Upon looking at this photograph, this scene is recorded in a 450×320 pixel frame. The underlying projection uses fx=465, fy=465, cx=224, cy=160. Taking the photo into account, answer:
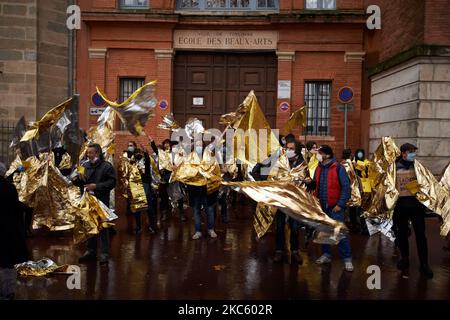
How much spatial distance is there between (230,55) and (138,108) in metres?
11.2

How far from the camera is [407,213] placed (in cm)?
719

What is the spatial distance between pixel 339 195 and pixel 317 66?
39.0 feet

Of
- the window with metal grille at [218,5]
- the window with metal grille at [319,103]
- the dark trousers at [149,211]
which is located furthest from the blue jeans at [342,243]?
the window with metal grille at [218,5]

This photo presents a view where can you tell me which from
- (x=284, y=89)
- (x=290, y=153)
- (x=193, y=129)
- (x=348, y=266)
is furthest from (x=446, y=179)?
(x=284, y=89)

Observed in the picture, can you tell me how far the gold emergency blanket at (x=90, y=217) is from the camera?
7.27 metres

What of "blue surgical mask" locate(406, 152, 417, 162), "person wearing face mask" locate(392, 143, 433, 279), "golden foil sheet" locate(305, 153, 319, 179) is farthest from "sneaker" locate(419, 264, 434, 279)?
"golden foil sheet" locate(305, 153, 319, 179)

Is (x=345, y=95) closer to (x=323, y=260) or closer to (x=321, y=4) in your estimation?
(x=321, y=4)

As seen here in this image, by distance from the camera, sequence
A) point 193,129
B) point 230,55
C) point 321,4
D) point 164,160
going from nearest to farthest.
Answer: point 193,129, point 164,160, point 321,4, point 230,55

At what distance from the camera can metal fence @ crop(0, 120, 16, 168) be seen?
16.2m

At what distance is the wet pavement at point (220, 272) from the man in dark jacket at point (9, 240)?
51cm

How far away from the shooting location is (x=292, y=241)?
7719mm

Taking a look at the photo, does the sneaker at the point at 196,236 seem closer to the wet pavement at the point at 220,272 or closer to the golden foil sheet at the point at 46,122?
the wet pavement at the point at 220,272

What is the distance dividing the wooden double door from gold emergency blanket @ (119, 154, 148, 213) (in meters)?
8.94

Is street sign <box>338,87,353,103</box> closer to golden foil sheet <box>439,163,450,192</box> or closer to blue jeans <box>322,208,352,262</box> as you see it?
golden foil sheet <box>439,163,450,192</box>
